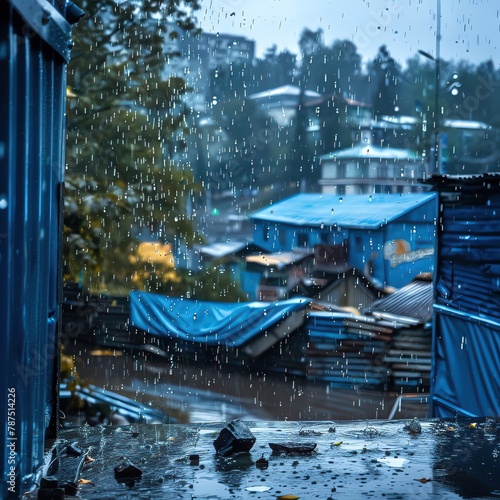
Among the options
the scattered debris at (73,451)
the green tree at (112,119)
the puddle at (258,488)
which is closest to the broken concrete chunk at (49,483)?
the scattered debris at (73,451)

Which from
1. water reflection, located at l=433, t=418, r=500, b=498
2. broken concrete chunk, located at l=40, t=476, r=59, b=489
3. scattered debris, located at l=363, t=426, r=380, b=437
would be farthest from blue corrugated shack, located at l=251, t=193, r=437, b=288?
broken concrete chunk, located at l=40, t=476, r=59, b=489

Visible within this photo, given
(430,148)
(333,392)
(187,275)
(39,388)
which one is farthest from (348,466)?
(430,148)

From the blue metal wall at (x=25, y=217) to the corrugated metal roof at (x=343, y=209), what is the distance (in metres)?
21.1

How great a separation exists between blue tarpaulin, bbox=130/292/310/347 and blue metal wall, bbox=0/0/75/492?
15291 mm

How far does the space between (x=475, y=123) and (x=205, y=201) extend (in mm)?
9761

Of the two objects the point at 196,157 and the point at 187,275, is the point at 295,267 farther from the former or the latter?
the point at 196,157

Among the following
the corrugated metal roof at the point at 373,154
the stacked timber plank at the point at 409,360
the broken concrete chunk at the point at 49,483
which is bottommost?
the stacked timber plank at the point at 409,360

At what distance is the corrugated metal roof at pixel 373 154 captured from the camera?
26.4m

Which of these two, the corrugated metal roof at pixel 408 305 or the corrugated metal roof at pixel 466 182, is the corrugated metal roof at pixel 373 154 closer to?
the corrugated metal roof at pixel 408 305

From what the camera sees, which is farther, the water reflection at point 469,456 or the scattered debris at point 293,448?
the scattered debris at point 293,448

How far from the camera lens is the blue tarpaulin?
59.3ft

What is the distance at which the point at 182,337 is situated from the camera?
787 inches

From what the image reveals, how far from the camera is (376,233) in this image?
2364cm

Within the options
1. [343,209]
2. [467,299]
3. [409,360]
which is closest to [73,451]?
[467,299]
